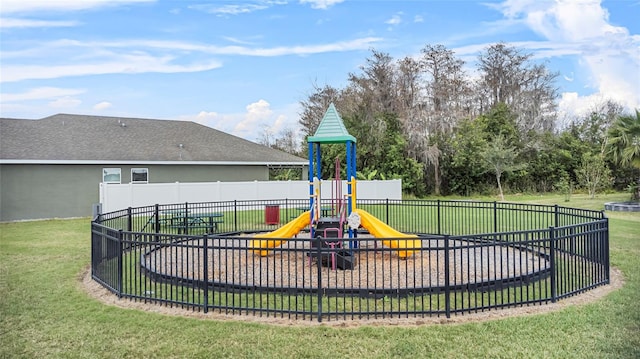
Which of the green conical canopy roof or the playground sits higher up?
the green conical canopy roof

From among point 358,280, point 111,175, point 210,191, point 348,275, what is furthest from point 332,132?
point 111,175

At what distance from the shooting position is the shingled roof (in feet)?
66.3

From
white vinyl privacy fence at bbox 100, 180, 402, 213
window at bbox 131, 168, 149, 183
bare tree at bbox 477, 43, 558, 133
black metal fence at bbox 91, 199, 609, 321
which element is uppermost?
bare tree at bbox 477, 43, 558, 133

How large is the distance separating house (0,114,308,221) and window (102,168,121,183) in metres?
0.02

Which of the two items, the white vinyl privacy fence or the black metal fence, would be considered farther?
the white vinyl privacy fence

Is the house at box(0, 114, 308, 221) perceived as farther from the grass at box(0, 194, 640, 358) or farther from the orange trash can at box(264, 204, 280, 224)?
the grass at box(0, 194, 640, 358)

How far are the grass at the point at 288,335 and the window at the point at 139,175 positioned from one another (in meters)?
14.7

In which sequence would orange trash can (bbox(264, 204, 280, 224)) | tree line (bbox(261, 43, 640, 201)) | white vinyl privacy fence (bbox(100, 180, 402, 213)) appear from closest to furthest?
orange trash can (bbox(264, 204, 280, 224)), white vinyl privacy fence (bbox(100, 180, 402, 213)), tree line (bbox(261, 43, 640, 201))

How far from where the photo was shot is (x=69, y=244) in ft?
41.1

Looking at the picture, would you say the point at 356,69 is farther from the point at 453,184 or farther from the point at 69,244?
the point at 69,244

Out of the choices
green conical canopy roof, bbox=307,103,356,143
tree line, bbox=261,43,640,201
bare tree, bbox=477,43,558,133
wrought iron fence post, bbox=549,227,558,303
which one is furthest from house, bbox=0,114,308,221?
bare tree, bbox=477,43,558,133

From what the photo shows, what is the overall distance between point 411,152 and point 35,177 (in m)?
22.6

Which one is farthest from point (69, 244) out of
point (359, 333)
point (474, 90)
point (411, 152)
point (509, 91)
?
point (509, 91)

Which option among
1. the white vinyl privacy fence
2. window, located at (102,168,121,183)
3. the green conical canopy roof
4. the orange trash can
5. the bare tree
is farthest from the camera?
the bare tree
